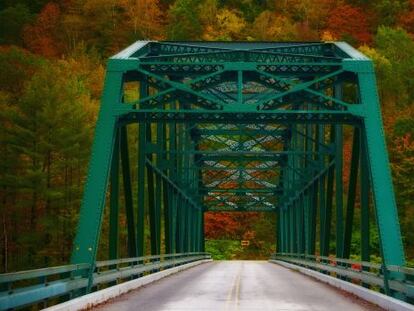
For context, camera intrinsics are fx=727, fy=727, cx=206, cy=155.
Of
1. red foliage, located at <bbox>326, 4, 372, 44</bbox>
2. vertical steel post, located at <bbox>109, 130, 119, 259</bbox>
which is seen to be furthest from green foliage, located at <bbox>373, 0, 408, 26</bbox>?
vertical steel post, located at <bbox>109, 130, 119, 259</bbox>

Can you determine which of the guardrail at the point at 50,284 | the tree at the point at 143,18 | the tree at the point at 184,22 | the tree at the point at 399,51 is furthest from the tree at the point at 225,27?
the guardrail at the point at 50,284

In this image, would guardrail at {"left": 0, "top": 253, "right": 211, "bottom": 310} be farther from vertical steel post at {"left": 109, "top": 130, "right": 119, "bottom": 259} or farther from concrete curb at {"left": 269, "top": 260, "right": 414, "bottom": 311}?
concrete curb at {"left": 269, "top": 260, "right": 414, "bottom": 311}

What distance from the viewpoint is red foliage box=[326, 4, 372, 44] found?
295 ft

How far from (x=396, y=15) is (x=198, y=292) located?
80.4m

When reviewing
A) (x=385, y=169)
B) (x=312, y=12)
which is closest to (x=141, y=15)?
(x=312, y=12)

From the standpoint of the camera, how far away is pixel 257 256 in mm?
81812

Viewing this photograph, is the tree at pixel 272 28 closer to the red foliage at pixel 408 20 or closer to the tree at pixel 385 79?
the tree at pixel 385 79

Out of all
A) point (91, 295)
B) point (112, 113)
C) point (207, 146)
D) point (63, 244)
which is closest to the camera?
point (91, 295)

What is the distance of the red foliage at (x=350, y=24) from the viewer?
89875mm

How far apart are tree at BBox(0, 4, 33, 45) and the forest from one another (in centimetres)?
14

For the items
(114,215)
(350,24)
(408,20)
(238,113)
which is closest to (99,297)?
(114,215)

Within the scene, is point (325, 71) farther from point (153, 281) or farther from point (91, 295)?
point (91, 295)

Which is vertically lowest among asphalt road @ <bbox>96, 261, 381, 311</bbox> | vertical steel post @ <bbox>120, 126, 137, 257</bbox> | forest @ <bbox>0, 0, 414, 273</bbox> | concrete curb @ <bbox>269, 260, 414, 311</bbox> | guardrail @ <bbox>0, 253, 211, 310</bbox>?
asphalt road @ <bbox>96, 261, 381, 311</bbox>

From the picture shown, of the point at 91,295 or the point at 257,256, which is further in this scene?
the point at 257,256
